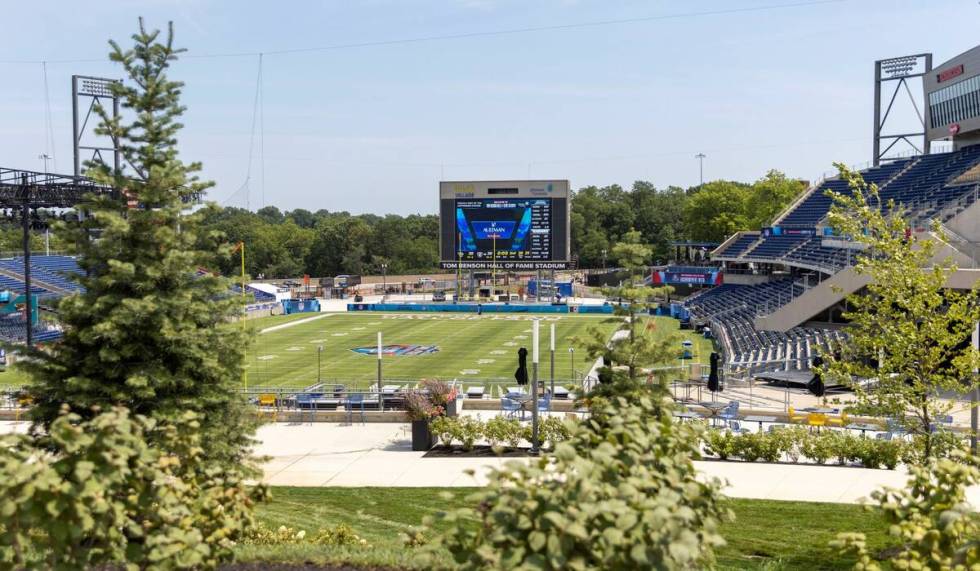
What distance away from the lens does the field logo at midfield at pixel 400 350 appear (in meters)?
41.2

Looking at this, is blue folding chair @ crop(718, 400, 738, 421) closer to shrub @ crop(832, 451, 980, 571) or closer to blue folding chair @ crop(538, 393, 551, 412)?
blue folding chair @ crop(538, 393, 551, 412)

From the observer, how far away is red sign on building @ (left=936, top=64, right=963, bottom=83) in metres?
50.8

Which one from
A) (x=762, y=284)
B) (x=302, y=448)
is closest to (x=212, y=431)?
(x=302, y=448)

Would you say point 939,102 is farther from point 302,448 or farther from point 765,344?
point 302,448

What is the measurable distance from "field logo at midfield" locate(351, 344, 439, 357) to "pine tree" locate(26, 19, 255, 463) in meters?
28.1

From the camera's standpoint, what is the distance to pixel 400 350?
4231 cm

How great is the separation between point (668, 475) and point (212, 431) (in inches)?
350

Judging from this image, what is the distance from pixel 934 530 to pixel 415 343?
40142mm

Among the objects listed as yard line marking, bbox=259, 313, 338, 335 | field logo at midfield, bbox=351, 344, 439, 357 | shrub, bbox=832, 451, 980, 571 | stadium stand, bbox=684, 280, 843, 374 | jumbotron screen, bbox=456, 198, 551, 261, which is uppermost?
jumbotron screen, bbox=456, 198, 551, 261

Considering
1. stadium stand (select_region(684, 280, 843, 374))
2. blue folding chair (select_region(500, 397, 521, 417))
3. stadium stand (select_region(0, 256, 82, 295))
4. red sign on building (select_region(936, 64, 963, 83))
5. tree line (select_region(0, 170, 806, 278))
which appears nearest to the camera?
blue folding chair (select_region(500, 397, 521, 417))

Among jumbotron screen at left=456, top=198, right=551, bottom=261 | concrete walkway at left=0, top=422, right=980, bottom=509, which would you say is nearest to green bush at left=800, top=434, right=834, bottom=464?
concrete walkway at left=0, top=422, right=980, bottom=509

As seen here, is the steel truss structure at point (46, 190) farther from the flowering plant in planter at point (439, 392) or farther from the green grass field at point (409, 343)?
the flowering plant in planter at point (439, 392)

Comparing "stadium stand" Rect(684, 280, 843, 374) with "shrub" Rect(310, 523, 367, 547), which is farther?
"stadium stand" Rect(684, 280, 843, 374)

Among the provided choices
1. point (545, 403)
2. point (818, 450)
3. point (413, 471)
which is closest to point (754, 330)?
point (545, 403)
